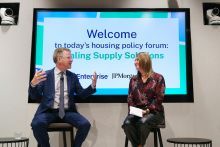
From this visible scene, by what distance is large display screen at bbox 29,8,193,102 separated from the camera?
427 centimetres

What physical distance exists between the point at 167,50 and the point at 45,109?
1.76 metres

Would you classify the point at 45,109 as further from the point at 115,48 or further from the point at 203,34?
the point at 203,34

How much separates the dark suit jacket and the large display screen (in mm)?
329

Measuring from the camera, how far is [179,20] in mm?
4375

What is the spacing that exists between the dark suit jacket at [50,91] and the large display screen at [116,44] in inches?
13.0

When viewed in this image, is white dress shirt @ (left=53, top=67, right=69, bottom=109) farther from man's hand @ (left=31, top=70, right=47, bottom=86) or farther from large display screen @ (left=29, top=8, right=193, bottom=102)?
large display screen @ (left=29, top=8, right=193, bottom=102)

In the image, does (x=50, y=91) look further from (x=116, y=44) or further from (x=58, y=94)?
(x=116, y=44)

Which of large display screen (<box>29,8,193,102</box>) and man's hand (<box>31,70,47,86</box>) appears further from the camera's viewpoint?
large display screen (<box>29,8,193,102</box>)

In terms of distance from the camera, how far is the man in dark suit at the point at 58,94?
3494mm

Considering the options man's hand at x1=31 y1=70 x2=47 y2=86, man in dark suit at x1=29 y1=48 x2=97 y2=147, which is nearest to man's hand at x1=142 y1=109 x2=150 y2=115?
man in dark suit at x1=29 y1=48 x2=97 y2=147

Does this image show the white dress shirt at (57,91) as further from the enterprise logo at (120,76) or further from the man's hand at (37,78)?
the enterprise logo at (120,76)

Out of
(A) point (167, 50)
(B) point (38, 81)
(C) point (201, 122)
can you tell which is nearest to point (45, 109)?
(B) point (38, 81)

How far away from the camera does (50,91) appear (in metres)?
3.75

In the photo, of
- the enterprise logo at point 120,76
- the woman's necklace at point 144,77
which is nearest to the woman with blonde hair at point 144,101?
the woman's necklace at point 144,77
